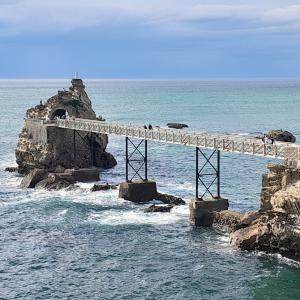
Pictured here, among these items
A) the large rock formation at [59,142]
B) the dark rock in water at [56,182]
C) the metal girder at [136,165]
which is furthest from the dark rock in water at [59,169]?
the metal girder at [136,165]

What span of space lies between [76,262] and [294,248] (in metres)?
13.8

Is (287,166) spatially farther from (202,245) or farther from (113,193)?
(113,193)

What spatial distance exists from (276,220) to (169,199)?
719 inches

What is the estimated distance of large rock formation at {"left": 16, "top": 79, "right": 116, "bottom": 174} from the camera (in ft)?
256

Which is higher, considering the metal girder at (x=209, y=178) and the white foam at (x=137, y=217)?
the metal girder at (x=209, y=178)

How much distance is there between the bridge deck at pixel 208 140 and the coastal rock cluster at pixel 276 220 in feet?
5.07

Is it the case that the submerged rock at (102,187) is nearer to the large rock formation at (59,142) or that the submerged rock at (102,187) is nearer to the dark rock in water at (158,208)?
the dark rock in water at (158,208)

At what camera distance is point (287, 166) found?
1710 inches

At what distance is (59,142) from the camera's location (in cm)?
7875

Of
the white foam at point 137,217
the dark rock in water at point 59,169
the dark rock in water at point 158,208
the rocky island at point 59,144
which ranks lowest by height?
→ the white foam at point 137,217

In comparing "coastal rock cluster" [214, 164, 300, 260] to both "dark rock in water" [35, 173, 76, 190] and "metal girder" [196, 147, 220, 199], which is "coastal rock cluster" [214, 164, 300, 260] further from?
"dark rock in water" [35, 173, 76, 190]

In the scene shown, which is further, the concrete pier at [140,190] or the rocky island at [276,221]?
the concrete pier at [140,190]

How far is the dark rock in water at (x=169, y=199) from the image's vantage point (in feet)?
192

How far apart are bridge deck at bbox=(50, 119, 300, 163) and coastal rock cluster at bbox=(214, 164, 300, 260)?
1545 millimetres
